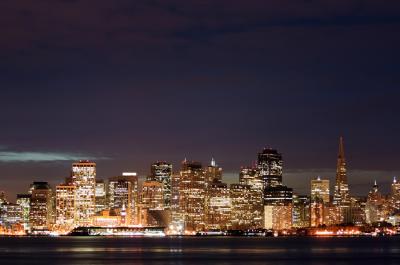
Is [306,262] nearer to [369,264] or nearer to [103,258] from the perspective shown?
[369,264]

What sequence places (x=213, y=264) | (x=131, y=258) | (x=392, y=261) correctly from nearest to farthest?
1. (x=213, y=264)
2. (x=392, y=261)
3. (x=131, y=258)

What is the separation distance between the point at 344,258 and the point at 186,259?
29.6 meters

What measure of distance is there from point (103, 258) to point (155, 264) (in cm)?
2010

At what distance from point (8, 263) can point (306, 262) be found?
158 feet

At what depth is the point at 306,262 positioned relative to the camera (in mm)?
152250

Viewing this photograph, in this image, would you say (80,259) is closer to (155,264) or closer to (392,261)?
(155,264)

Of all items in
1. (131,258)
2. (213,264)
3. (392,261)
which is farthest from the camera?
(131,258)

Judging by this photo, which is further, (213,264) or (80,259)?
(80,259)

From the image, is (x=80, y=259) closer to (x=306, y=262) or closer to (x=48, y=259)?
(x=48, y=259)

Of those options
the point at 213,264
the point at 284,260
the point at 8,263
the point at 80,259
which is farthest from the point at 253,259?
the point at 8,263

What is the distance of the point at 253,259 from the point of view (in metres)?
161

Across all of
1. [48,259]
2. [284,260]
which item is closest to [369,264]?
[284,260]

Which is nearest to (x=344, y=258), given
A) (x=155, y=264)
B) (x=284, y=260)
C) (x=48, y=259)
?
(x=284, y=260)

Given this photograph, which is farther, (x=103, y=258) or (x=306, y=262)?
(x=103, y=258)
